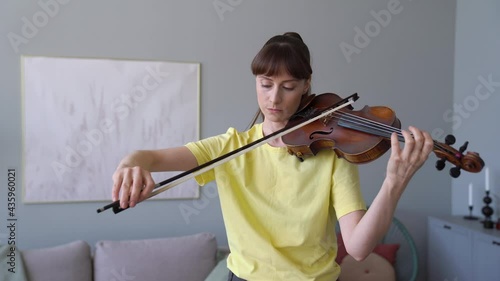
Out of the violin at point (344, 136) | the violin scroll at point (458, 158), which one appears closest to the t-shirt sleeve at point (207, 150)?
the violin at point (344, 136)

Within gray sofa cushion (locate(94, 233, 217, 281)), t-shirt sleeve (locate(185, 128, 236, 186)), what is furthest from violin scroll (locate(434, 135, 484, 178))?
gray sofa cushion (locate(94, 233, 217, 281))

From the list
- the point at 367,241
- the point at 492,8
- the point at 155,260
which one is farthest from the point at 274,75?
the point at 492,8

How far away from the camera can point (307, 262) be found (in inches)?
42.7

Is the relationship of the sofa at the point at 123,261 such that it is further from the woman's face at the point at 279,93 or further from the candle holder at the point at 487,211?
the candle holder at the point at 487,211

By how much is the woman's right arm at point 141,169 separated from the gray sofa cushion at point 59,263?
5.21ft

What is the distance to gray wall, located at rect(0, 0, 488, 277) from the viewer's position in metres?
2.58

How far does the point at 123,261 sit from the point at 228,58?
1.40 meters

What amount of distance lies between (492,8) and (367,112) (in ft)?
6.80

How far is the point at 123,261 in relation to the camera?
7.96 feet

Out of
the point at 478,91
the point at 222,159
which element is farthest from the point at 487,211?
the point at 222,159

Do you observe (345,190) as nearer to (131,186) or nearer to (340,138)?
(340,138)

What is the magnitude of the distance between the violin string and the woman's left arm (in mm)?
157

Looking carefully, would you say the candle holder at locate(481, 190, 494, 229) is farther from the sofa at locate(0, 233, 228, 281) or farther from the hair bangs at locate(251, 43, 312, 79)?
the hair bangs at locate(251, 43, 312, 79)

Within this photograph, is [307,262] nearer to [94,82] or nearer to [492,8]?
[94,82]
